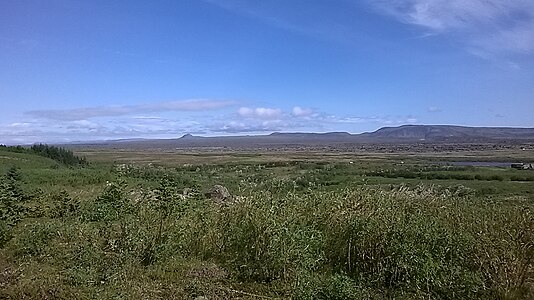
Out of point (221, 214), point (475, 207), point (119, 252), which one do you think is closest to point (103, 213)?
point (119, 252)

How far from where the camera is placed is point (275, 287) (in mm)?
7152

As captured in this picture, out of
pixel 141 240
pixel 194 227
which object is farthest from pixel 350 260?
pixel 141 240

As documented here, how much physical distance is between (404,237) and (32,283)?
5560mm

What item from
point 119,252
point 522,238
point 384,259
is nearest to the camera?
point 522,238

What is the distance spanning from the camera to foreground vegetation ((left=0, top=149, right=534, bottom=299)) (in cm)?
655

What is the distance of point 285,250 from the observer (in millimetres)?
7320

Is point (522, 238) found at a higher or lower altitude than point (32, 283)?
higher

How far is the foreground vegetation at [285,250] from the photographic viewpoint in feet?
21.5

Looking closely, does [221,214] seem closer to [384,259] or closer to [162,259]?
[162,259]

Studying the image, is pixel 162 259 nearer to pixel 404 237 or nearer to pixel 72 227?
pixel 72 227

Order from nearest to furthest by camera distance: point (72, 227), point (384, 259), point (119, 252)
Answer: point (384, 259) < point (119, 252) < point (72, 227)

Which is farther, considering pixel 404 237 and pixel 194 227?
pixel 194 227

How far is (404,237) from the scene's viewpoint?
6969mm

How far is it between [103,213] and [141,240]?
221 cm
